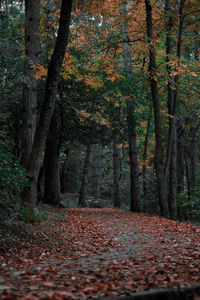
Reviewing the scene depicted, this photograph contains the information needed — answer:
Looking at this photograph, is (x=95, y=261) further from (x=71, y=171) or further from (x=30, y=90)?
(x=71, y=171)

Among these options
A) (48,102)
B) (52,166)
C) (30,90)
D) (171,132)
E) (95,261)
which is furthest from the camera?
(52,166)

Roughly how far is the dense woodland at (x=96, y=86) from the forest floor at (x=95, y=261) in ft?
3.22

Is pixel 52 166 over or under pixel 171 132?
under

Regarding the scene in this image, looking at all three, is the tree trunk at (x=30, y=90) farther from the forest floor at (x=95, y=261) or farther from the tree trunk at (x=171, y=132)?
the tree trunk at (x=171, y=132)

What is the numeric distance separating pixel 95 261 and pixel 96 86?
6.59m

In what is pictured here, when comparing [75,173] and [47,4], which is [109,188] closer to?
[75,173]

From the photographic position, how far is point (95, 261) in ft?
15.9

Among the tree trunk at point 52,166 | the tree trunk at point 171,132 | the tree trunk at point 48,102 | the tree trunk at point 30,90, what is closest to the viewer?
the tree trunk at point 48,102

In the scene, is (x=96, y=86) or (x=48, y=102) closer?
(x=48, y=102)

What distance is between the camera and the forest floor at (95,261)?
10.0 feet

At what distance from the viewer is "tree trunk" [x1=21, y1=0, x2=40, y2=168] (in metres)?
9.35

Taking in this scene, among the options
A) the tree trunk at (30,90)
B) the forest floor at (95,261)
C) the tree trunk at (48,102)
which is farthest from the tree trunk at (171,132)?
the tree trunk at (48,102)

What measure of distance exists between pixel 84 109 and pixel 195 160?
305 inches

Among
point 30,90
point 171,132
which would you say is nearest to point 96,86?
point 30,90
